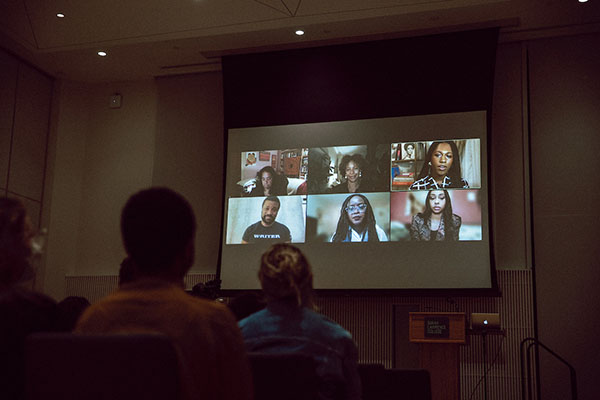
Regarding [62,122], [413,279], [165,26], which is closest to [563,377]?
[413,279]

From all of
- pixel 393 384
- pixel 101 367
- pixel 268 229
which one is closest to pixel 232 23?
pixel 268 229

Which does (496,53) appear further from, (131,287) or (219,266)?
(131,287)

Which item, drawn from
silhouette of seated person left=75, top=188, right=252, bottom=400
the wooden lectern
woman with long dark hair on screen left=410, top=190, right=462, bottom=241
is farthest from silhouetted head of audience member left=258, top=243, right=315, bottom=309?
woman with long dark hair on screen left=410, top=190, right=462, bottom=241

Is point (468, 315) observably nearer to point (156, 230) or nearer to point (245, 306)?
point (245, 306)

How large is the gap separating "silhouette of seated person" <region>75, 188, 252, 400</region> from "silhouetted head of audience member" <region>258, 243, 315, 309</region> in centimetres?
80

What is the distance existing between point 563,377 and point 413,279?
177 centimetres

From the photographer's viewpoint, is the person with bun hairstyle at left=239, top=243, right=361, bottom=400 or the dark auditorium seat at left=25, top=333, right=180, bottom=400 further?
the person with bun hairstyle at left=239, top=243, right=361, bottom=400

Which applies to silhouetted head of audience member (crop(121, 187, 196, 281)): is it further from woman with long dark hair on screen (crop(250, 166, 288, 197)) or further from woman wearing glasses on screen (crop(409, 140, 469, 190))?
woman with long dark hair on screen (crop(250, 166, 288, 197))

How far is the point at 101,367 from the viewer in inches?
48.7

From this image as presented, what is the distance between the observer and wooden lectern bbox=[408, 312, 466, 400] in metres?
5.73

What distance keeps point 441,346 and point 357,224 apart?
1665 mm

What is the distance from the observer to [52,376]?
1.27 meters

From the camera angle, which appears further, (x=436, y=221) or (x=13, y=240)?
(x=436, y=221)

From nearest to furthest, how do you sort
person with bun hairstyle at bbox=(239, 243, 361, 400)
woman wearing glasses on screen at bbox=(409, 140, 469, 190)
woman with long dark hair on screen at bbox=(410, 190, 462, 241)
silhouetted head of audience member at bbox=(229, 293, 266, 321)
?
person with bun hairstyle at bbox=(239, 243, 361, 400) < silhouetted head of audience member at bbox=(229, 293, 266, 321) < woman with long dark hair on screen at bbox=(410, 190, 462, 241) < woman wearing glasses on screen at bbox=(409, 140, 469, 190)
